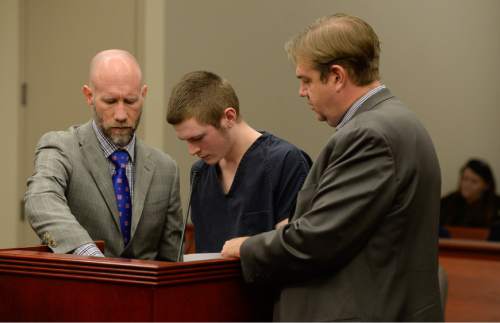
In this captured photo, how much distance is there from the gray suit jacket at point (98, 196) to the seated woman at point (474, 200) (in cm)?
414

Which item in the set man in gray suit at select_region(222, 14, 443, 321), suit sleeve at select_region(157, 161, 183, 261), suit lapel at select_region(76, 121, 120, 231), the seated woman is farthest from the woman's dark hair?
man in gray suit at select_region(222, 14, 443, 321)

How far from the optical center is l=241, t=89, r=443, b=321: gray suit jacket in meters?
2.15

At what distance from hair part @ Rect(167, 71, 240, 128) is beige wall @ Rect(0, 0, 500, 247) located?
3.09 m

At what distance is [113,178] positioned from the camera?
2943mm

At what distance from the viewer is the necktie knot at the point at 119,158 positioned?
9.75ft

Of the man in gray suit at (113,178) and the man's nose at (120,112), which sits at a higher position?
the man's nose at (120,112)

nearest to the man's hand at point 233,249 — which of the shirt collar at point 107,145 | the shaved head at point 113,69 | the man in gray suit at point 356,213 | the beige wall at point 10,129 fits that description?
the man in gray suit at point 356,213

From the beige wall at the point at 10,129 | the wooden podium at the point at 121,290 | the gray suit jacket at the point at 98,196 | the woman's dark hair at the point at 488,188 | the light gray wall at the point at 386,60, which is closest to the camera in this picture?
the wooden podium at the point at 121,290

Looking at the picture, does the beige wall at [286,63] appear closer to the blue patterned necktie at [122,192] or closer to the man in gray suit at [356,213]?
the blue patterned necktie at [122,192]

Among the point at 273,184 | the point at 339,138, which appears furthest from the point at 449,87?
the point at 339,138

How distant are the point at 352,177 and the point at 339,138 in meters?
0.11

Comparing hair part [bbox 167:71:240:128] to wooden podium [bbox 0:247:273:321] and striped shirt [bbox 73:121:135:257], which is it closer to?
striped shirt [bbox 73:121:135:257]

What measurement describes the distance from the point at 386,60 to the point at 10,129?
307cm

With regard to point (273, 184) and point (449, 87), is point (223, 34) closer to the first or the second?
point (449, 87)
